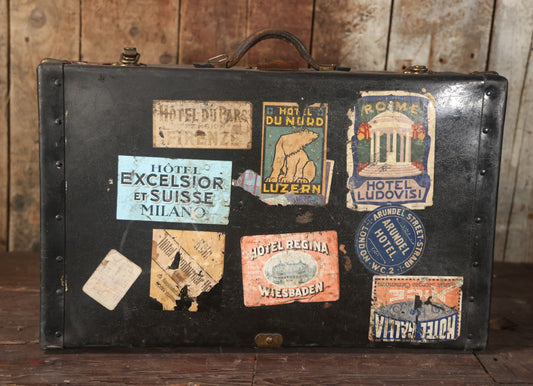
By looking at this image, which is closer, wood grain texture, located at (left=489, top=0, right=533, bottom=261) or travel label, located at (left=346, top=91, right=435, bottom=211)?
travel label, located at (left=346, top=91, right=435, bottom=211)

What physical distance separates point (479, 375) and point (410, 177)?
0.35 meters

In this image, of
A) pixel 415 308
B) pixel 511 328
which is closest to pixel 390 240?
pixel 415 308

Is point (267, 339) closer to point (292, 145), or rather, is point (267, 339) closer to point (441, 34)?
point (292, 145)

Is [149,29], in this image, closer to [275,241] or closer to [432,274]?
[275,241]

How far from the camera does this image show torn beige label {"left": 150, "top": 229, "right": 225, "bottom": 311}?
1052 millimetres

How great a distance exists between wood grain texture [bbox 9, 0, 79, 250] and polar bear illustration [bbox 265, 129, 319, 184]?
628mm

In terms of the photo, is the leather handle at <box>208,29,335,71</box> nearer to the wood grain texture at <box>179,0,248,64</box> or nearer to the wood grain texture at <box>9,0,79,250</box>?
the wood grain texture at <box>179,0,248,64</box>

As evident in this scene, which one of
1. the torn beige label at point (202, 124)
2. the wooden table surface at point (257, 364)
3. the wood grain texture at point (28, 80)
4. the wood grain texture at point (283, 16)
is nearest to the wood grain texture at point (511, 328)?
the wooden table surface at point (257, 364)

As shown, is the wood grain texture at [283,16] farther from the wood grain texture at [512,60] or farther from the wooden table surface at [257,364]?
the wooden table surface at [257,364]

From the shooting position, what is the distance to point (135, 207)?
3.42ft

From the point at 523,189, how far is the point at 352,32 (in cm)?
56

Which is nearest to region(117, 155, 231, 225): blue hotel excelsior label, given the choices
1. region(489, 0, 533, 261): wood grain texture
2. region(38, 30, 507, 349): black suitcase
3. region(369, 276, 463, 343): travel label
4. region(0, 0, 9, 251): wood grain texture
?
region(38, 30, 507, 349): black suitcase

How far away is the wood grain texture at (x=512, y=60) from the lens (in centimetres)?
141

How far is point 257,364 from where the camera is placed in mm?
1050
